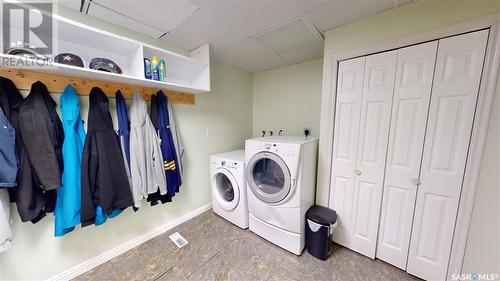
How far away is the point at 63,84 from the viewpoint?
4.19 ft

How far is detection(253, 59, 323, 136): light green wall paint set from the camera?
239 centimetres

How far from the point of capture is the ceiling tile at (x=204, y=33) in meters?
1.43

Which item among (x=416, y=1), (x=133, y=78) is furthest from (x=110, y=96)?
(x=416, y=1)

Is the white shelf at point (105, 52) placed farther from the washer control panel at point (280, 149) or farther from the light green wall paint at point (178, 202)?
the washer control panel at point (280, 149)

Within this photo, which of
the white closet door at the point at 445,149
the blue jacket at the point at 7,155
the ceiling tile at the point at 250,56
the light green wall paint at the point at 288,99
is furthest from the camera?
the light green wall paint at the point at 288,99

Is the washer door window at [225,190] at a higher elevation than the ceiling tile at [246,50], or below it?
below

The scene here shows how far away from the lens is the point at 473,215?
3.73ft

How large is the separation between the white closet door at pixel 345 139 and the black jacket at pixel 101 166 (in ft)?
6.51

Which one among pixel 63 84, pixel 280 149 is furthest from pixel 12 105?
pixel 280 149

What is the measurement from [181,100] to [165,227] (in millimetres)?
1531

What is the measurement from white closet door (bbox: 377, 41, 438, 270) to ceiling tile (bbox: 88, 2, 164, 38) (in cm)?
220

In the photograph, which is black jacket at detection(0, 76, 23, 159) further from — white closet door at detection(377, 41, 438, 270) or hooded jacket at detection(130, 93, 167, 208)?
white closet door at detection(377, 41, 438, 270)

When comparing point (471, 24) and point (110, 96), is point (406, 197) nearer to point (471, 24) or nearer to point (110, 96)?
point (471, 24)

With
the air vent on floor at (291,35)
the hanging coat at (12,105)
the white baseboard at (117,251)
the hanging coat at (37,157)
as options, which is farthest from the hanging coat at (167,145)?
the air vent on floor at (291,35)
